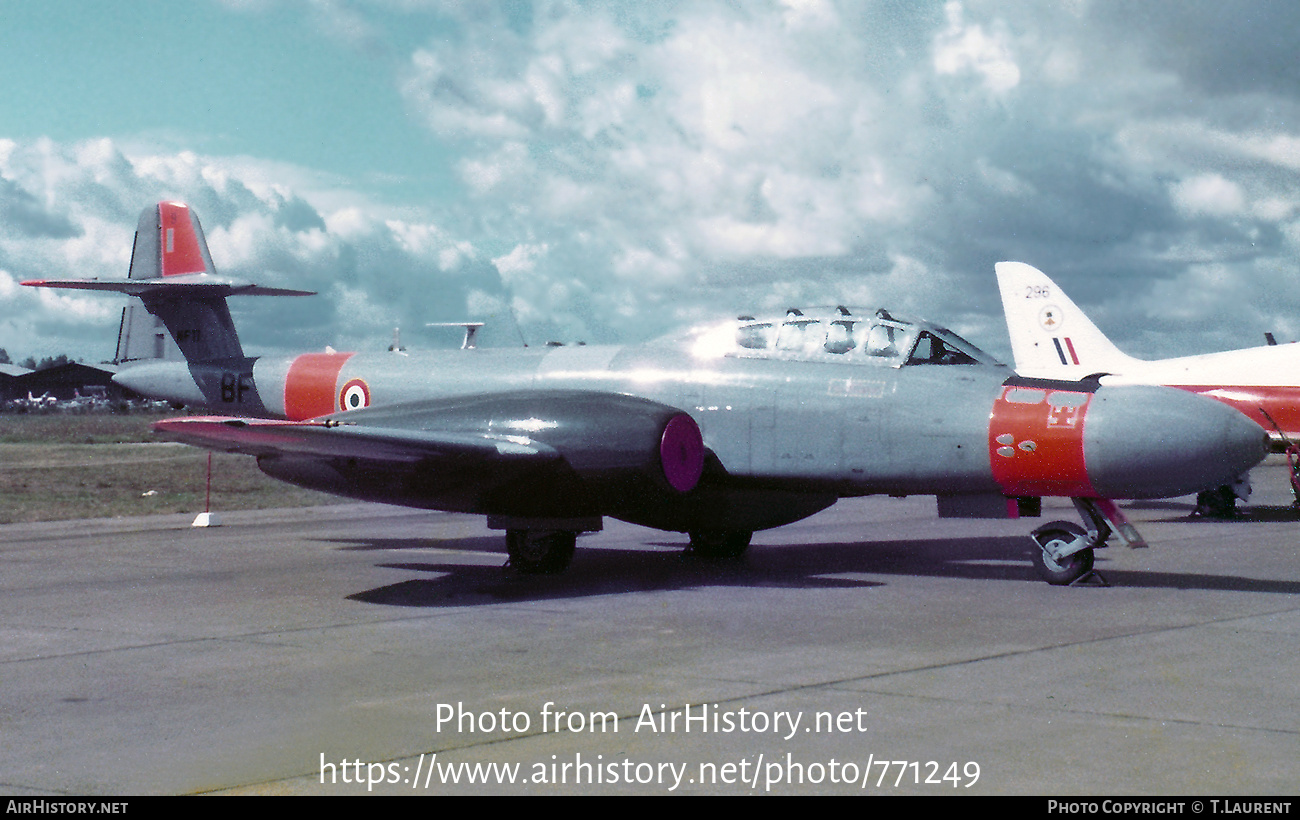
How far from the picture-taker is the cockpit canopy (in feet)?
38.2

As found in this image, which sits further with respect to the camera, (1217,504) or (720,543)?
(1217,504)

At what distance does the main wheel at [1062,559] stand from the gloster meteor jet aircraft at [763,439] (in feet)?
0.07

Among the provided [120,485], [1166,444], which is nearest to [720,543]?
[1166,444]

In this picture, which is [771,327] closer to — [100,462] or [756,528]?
[756,528]

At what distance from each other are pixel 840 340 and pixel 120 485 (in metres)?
20.9

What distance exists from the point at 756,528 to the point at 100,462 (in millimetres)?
28332

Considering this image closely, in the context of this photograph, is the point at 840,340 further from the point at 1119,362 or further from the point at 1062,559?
the point at 1119,362

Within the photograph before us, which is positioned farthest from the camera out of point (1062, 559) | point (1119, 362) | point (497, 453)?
point (1119, 362)

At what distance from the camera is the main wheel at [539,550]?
40.0 ft

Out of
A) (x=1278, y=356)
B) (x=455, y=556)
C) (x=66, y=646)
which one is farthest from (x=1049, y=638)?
(x=1278, y=356)

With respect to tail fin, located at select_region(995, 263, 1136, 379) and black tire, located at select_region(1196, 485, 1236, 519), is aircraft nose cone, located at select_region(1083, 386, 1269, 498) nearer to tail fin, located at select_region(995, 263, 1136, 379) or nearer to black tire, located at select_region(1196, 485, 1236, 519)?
black tire, located at select_region(1196, 485, 1236, 519)

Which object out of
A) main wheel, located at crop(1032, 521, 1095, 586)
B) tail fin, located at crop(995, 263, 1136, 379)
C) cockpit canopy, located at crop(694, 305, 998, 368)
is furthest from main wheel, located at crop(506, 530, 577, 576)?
tail fin, located at crop(995, 263, 1136, 379)

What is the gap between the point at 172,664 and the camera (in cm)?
776

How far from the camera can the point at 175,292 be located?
17.1 meters
